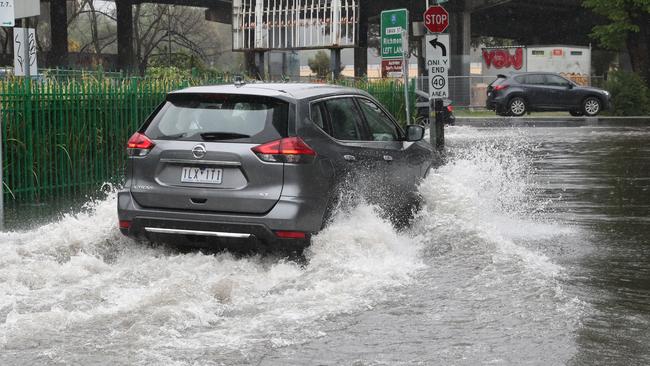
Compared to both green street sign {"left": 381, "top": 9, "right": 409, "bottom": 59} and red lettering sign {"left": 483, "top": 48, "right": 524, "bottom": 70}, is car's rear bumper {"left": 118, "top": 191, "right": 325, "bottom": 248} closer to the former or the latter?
green street sign {"left": 381, "top": 9, "right": 409, "bottom": 59}

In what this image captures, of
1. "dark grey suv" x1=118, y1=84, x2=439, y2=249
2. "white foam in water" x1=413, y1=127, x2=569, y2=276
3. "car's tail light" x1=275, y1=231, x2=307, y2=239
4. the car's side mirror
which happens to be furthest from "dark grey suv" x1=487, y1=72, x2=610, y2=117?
"car's tail light" x1=275, y1=231, x2=307, y2=239

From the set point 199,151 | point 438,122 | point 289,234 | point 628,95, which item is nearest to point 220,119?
point 199,151

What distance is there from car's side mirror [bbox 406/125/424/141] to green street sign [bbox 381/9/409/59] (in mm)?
12147

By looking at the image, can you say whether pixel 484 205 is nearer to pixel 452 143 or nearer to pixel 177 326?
pixel 177 326

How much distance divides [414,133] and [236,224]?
266 centimetres

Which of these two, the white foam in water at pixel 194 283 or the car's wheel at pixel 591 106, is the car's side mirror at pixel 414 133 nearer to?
the white foam in water at pixel 194 283

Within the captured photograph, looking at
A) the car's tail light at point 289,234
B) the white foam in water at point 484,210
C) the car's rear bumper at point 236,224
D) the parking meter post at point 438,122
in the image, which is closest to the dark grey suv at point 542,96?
the parking meter post at point 438,122

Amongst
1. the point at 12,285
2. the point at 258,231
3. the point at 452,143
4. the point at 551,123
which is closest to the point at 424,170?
the point at 258,231

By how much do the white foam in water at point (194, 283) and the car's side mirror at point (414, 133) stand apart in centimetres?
70

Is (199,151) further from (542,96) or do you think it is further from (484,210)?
(542,96)

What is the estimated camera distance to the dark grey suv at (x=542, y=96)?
39875 millimetres

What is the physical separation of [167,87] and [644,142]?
13349 millimetres

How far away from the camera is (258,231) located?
26.1 ft

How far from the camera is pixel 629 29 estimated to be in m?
43.1
